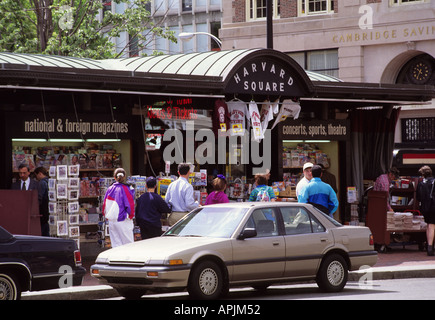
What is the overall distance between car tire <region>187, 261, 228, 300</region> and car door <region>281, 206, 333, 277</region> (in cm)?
121

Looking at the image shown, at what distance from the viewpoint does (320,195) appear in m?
16.5

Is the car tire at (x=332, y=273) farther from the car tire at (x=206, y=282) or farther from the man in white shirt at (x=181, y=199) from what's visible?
the man in white shirt at (x=181, y=199)

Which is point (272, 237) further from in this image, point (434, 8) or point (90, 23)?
point (434, 8)

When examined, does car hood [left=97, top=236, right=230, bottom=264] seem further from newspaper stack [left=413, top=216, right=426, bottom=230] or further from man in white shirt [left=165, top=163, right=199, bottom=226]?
newspaper stack [left=413, top=216, right=426, bottom=230]

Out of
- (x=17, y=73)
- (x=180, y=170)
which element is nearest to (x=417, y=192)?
(x=180, y=170)

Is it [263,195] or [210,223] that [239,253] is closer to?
[210,223]

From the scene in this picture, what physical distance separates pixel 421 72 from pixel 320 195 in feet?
77.6

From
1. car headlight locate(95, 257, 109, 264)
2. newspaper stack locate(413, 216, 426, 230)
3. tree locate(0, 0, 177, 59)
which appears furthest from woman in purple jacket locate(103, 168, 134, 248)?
tree locate(0, 0, 177, 59)

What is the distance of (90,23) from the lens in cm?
3403

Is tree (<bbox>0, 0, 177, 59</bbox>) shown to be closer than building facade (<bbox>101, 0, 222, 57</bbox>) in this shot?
Yes

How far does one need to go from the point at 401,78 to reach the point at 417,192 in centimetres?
2029

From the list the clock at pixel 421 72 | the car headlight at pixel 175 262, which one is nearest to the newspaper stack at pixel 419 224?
the car headlight at pixel 175 262

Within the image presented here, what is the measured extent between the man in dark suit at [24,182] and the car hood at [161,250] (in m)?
3.89

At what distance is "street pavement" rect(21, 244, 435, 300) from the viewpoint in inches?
532
